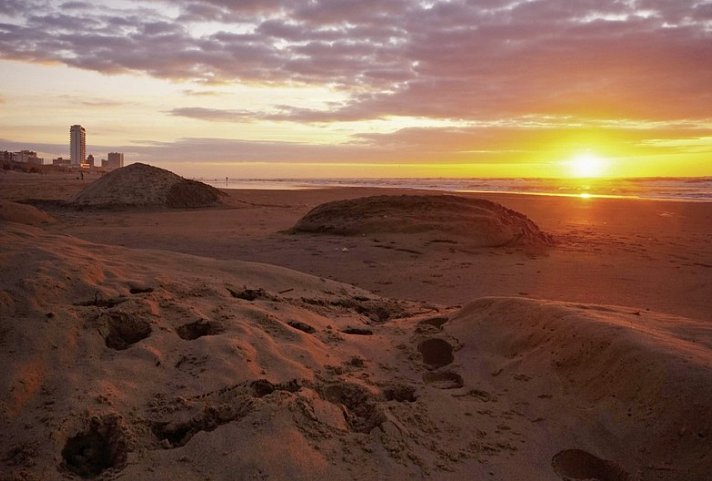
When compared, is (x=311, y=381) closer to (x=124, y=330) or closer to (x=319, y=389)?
(x=319, y=389)

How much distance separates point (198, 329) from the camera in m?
3.56

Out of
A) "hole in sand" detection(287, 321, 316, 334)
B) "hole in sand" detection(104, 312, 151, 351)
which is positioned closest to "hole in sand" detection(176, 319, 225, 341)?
"hole in sand" detection(104, 312, 151, 351)

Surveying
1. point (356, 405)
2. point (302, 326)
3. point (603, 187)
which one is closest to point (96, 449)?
point (356, 405)

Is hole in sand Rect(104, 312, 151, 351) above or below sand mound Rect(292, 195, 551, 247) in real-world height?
below

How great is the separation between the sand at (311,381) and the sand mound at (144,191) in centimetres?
1153

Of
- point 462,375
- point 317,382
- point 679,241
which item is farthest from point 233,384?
Result: point 679,241

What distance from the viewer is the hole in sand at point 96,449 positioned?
221 centimetres

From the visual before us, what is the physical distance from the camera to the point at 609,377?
2.97m

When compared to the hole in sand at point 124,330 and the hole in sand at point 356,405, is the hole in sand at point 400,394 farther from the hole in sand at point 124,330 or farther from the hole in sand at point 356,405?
the hole in sand at point 124,330

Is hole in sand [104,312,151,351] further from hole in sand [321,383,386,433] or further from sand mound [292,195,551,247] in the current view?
sand mound [292,195,551,247]

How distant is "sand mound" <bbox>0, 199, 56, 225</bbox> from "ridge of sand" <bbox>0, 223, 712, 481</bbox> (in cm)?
605

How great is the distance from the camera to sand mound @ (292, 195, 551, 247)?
932 cm

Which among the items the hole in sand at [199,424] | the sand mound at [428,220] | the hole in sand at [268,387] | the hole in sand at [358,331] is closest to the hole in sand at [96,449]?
the hole in sand at [199,424]

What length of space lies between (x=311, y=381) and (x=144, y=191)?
50.7 feet
